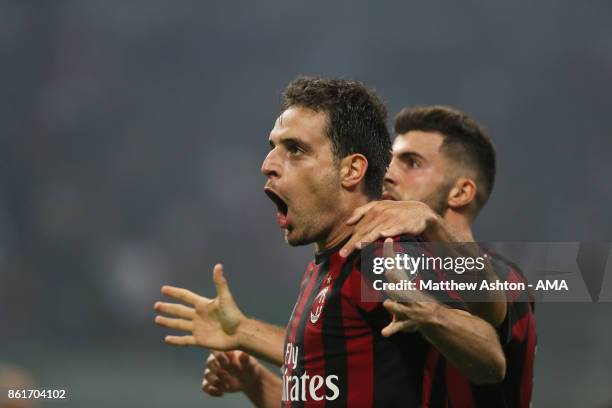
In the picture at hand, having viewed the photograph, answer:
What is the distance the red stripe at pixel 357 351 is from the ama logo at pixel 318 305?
0.32ft

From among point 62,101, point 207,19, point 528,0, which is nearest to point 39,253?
point 62,101

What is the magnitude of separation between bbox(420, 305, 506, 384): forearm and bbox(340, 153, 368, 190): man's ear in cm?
72

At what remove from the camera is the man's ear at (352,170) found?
9.27 feet

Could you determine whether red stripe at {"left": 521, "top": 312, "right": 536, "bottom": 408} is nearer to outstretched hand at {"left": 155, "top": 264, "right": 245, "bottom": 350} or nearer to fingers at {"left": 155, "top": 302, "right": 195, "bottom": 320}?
outstretched hand at {"left": 155, "top": 264, "right": 245, "bottom": 350}

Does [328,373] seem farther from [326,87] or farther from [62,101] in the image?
[62,101]

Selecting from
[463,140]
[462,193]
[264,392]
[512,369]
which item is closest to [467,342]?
[512,369]

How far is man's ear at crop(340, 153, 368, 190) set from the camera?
2.82 m

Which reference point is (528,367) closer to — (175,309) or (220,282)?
(220,282)

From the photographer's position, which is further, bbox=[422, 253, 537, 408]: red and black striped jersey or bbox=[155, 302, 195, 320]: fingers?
bbox=[155, 302, 195, 320]: fingers

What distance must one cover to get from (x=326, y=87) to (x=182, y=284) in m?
7.06

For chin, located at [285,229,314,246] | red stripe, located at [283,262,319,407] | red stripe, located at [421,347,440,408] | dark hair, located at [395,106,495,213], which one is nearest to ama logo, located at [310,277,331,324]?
red stripe, located at [283,262,319,407]

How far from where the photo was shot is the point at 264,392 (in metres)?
3.42

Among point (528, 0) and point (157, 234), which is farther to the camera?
point (528, 0)

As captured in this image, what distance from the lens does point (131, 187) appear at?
10.7m
